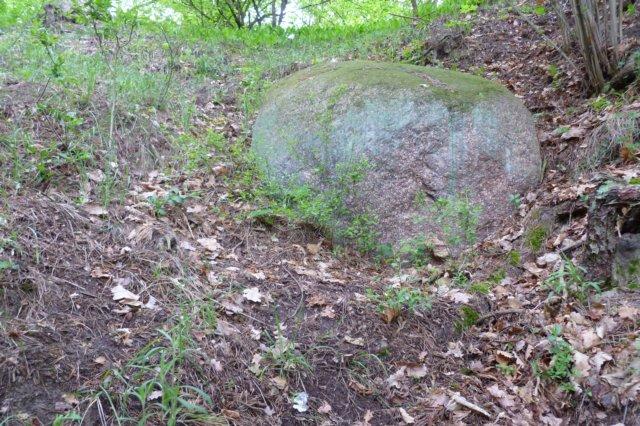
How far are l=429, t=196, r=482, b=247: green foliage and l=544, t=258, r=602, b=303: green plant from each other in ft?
3.14

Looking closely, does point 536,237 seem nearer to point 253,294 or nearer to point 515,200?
point 515,200

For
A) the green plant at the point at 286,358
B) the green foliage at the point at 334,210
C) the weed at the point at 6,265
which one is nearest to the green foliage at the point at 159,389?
the green plant at the point at 286,358

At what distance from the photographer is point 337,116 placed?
5.41 m

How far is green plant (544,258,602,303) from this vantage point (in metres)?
3.67

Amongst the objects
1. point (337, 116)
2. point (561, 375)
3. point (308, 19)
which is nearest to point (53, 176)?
point (337, 116)

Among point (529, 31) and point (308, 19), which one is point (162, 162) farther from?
point (308, 19)

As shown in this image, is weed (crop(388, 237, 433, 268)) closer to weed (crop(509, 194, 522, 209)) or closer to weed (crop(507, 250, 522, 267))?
weed (crop(507, 250, 522, 267))

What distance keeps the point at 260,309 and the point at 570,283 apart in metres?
2.22

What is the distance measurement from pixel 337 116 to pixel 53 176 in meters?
2.69

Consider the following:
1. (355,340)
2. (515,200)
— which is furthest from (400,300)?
(515,200)

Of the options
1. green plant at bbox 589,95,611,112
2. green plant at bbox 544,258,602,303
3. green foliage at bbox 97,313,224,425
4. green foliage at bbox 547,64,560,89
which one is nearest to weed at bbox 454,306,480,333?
green plant at bbox 544,258,602,303

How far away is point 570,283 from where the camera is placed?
3773 mm

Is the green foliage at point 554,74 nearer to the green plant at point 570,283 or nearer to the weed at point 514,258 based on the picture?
the weed at point 514,258

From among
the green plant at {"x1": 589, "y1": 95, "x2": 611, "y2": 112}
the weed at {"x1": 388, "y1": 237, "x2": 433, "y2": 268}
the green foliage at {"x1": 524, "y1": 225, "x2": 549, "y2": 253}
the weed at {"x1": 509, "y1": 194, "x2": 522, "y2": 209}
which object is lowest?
the weed at {"x1": 388, "y1": 237, "x2": 433, "y2": 268}
